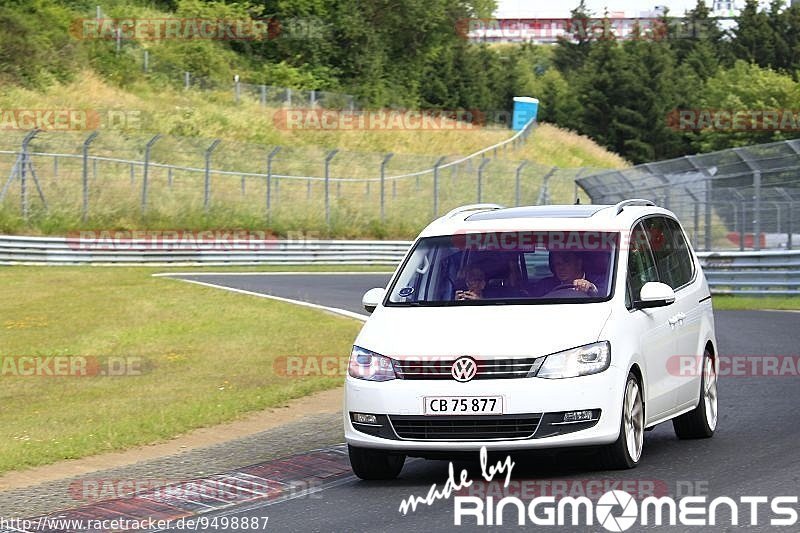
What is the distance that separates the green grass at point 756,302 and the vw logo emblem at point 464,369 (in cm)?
1729

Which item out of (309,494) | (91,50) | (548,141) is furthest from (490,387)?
(548,141)

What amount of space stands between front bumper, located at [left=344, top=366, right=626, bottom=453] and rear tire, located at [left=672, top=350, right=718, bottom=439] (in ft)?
6.41

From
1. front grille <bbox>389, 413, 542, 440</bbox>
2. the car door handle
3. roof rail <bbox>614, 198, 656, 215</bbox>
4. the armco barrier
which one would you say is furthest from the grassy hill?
front grille <bbox>389, 413, 542, 440</bbox>

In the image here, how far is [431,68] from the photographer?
92.1m

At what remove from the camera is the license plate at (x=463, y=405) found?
A: 862 cm

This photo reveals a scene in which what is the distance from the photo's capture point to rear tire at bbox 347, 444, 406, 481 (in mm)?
9258

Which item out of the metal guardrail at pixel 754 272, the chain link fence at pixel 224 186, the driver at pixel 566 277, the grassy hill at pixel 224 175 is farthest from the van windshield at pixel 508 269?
the grassy hill at pixel 224 175

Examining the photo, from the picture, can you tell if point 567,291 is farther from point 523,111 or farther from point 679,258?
point 523,111

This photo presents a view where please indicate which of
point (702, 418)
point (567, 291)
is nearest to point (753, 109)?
point (702, 418)

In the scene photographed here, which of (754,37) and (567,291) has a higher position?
(754,37)

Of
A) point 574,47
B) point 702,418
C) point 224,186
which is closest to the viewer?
point 702,418

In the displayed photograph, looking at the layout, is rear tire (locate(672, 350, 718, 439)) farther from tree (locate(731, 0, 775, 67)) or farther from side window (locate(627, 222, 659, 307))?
tree (locate(731, 0, 775, 67))

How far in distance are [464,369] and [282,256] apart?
3253 centimetres

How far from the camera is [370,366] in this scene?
9.03 meters
